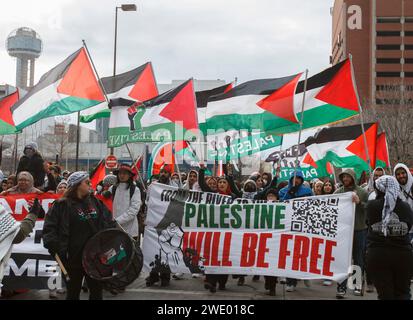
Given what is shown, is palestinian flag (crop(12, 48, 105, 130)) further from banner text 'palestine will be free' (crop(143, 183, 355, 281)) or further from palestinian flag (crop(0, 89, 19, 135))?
banner text 'palestine will be free' (crop(143, 183, 355, 281))

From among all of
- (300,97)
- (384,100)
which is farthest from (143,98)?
(384,100)

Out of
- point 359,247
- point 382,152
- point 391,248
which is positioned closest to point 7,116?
point 359,247

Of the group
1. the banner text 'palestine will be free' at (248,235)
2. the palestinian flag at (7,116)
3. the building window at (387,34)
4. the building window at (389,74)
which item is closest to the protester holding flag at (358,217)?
the banner text 'palestine will be free' at (248,235)

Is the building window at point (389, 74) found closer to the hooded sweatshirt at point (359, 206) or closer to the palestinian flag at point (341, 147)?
the palestinian flag at point (341, 147)

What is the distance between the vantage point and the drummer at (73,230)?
5020mm

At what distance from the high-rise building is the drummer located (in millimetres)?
89430

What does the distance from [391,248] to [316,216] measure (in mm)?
2178

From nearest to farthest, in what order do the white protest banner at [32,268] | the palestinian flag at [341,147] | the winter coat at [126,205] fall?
the white protest banner at [32,268] < the winter coat at [126,205] < the palestinian flag at [341,147]

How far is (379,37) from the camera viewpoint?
90.6 m

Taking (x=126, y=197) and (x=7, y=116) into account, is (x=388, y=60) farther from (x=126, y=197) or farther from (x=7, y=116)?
(x=126, y=197)

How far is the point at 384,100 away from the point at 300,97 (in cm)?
3691

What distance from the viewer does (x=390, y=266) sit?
5207mm

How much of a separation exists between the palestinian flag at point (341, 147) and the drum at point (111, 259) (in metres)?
7.79
